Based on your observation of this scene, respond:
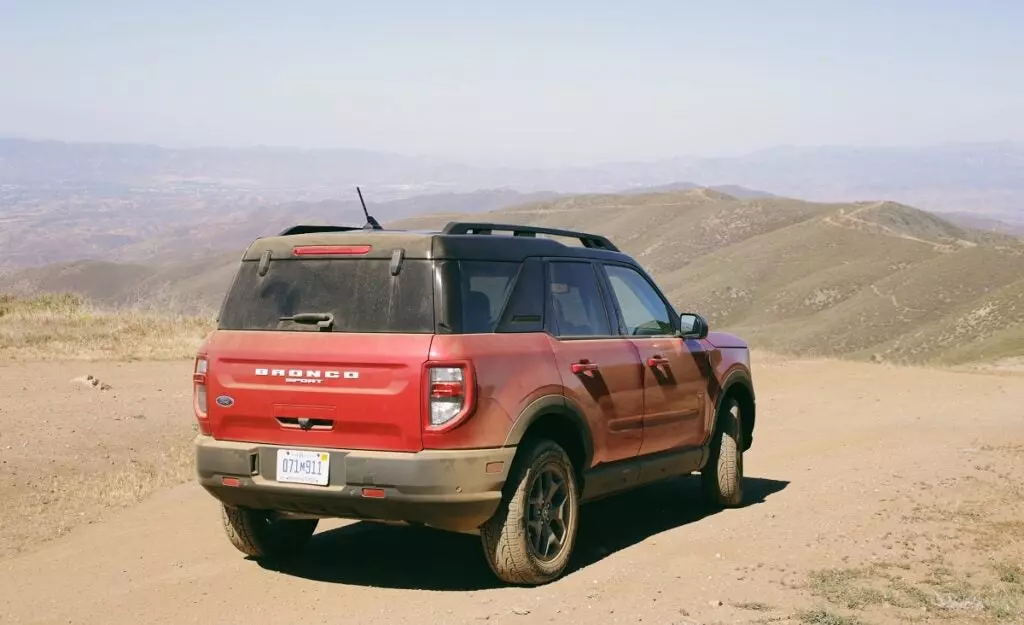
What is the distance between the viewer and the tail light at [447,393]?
6.73 metres

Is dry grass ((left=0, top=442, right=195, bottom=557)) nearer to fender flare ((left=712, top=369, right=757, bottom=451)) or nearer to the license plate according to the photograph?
the license plate

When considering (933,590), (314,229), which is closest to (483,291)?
(314,229)

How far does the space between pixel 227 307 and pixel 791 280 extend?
4029 inches

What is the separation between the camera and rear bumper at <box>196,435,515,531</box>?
6727 millimetres

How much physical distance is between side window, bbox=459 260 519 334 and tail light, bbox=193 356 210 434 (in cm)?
161

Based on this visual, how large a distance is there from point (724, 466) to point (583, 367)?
252 centimetres

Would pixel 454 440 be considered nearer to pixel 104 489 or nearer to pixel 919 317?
pixel 104 489

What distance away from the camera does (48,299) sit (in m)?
31.2

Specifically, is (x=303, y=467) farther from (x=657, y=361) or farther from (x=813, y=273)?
(x=813, y=273)

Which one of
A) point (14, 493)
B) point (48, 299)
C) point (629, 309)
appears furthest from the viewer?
point (48, 299)

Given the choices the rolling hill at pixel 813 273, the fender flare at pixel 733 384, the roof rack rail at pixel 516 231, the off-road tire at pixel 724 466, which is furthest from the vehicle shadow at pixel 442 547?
the rolling hill at pixel 813 273

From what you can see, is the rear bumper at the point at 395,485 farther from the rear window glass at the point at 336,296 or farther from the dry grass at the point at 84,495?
the dry grass at the point at 84,495

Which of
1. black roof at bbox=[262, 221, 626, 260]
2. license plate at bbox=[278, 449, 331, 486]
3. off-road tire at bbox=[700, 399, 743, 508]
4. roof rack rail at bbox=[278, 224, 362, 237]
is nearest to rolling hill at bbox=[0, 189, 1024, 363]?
off-road tire at bbox=[700, 399, 743, 508]

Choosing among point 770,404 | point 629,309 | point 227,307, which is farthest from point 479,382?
point 770,404
